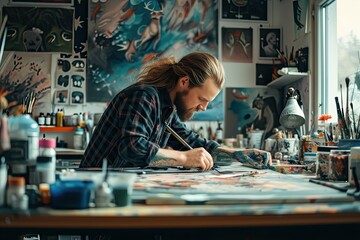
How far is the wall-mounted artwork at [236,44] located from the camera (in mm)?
4328

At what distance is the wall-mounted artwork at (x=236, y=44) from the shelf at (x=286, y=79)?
0.40 m

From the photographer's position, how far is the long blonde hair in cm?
206

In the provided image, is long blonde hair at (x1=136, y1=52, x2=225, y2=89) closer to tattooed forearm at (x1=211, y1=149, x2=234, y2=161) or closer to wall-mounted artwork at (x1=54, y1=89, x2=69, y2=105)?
tattooed forearm at (x1=211, y1=149, x2=234, y2=161)

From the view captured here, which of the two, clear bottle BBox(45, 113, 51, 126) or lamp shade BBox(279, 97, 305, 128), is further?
clear bottle BBox(45, 113, 51, 126)

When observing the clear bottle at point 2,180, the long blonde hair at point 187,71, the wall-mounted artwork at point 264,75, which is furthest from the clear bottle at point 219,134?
the clear bottle at point 2,180

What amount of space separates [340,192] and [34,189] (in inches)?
30.7

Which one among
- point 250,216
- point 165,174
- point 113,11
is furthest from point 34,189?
point 113,11

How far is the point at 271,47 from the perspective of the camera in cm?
435

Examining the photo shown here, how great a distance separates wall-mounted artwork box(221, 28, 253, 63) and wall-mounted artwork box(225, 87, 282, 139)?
312mm

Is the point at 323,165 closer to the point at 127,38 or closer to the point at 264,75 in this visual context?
the point at 264,75

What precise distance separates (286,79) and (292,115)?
3.86 feet

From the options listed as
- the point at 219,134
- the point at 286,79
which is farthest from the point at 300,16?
the point at 219,134

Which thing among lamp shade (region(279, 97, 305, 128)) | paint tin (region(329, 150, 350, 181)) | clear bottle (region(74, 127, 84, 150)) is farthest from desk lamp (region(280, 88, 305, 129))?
clear bottle (region(74, 127, 84, 150))

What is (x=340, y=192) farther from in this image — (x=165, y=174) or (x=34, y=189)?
(x=34, y=189)
